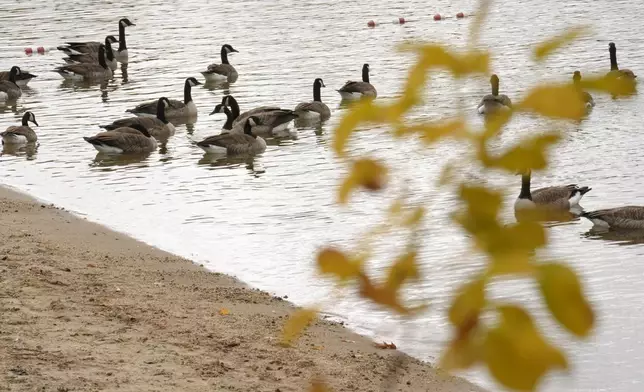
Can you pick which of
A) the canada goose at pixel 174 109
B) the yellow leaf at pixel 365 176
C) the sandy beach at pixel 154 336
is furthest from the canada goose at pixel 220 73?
the yellow leaf at pixel 365 176

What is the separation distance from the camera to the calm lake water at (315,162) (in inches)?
321

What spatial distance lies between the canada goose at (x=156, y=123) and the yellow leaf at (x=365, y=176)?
1992 centimetres

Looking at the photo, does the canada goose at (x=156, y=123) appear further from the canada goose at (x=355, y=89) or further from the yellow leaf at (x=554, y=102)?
the yellow leaf at (x=554, y=102)

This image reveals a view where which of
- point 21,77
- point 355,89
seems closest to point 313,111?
point 355,89

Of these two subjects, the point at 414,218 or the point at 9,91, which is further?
the point at 9,91

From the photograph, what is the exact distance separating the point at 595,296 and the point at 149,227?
6.03 metres

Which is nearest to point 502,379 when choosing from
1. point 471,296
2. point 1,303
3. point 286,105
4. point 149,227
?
point 471,296

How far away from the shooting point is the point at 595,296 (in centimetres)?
1016

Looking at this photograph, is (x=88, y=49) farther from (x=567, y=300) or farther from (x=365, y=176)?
(x=567, y=300)

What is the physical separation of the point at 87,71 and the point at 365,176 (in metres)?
28.7

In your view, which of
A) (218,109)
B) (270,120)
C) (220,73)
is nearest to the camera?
(270,120)

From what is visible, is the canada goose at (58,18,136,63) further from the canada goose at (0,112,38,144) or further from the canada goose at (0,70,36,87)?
the canada goose at (0,112,38,144)

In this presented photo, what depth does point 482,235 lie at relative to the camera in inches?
56.7

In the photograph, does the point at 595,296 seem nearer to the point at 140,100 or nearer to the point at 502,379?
the point at 502,379
